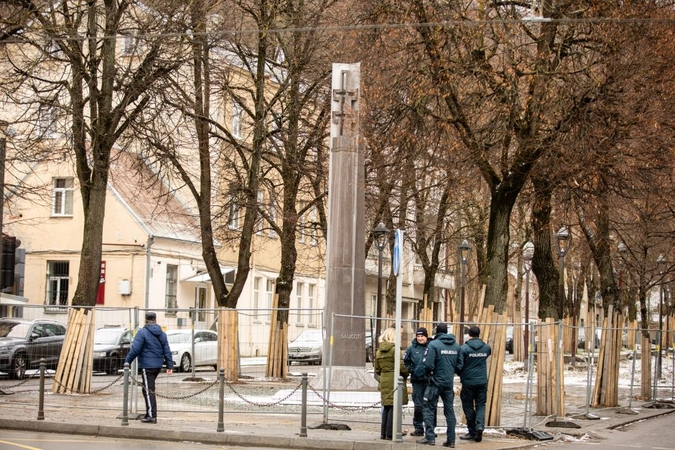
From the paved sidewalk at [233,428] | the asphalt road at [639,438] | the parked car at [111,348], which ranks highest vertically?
the parked car at [111,348]

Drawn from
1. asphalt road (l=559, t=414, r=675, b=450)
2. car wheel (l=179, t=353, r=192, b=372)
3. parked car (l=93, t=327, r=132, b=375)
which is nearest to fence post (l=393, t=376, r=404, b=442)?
asphalt road (l=559, t=414, r=675, b=450)

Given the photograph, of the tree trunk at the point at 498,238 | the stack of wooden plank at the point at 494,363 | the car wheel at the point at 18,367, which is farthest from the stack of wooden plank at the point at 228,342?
the stack of wooden plank at the point at 494,363

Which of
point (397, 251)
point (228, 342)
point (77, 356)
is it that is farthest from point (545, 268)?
point (397, 251)

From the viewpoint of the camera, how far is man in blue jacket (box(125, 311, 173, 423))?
17.8 m

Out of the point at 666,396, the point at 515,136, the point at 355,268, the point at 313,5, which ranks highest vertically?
the point at 313,5

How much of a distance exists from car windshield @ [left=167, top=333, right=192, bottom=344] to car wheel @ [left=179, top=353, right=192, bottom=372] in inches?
19.3

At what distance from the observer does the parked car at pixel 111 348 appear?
2325 cm

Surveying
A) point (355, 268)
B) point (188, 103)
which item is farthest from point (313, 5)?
point (355, 268)

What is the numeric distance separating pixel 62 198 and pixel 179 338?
933 inches

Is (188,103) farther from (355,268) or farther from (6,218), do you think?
(6,218)

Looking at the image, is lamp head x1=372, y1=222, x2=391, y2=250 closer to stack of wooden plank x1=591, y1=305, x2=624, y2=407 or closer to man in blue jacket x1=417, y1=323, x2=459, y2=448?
stack of wooden plank x1=591, y1=305, x2=624, y2=407

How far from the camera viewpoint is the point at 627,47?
2128 cm

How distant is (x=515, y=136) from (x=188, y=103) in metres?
9.38

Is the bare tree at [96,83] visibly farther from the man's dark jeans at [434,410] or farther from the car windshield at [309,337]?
the man's dark jeans at [434,410]
